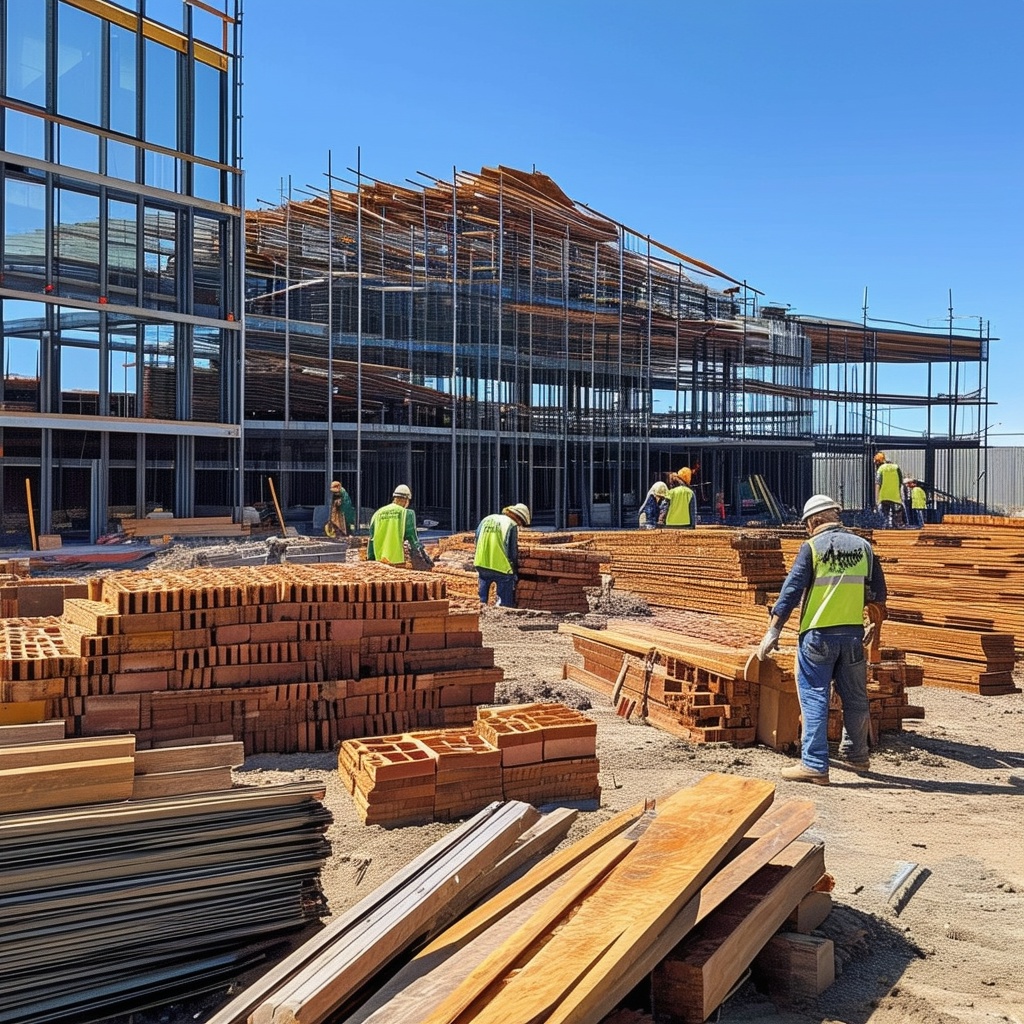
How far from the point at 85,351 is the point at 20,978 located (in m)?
20.0

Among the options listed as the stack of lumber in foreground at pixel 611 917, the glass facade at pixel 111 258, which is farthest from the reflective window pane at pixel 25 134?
the stack of lumber in foreground at pixel 611 917

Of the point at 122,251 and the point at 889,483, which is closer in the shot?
the point at 889,483

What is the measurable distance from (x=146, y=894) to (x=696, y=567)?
11736 mm

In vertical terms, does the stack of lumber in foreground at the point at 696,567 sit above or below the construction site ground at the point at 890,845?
above

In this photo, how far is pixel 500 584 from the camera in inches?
527

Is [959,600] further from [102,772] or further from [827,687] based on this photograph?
[102,772]

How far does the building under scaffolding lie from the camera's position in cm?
2727

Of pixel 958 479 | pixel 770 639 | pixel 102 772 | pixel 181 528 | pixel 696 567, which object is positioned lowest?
pixel 102 772

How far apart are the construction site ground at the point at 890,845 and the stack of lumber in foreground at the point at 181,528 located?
545 inches

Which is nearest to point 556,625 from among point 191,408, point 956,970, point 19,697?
point 19,697

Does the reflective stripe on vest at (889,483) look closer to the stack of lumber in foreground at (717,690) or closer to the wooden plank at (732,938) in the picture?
the stack of lumber in foreground at (717,690)

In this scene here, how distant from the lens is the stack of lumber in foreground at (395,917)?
341 centimetres

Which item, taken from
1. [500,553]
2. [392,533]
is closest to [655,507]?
[500,553]

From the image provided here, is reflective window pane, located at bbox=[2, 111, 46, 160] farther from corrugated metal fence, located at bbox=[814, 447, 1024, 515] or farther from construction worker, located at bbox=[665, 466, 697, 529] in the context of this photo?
corrugated metal fence, located at bbox=[814, 447, 1024, 515]
